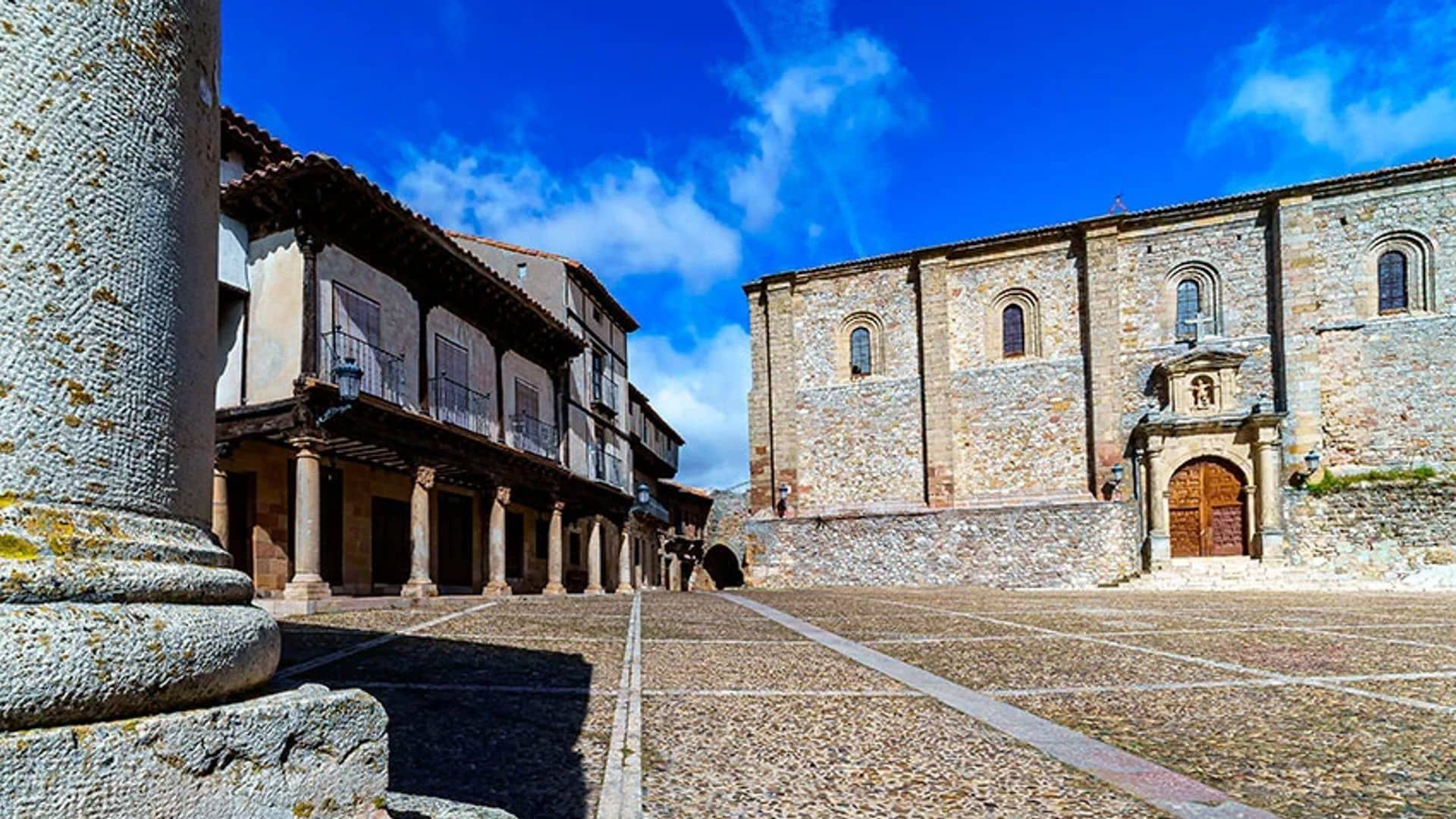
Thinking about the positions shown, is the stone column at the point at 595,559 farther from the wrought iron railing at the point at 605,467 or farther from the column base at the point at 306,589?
the column base at the point at 306,589

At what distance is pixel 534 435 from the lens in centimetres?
1862

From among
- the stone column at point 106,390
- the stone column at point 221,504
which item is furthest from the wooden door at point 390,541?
the stone column at point 106,390

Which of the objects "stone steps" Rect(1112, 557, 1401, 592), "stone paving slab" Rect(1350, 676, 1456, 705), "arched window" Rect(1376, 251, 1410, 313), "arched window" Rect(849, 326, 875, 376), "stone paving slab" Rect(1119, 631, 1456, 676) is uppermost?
"arched window" Rect(1376, 251, 1410, 313)

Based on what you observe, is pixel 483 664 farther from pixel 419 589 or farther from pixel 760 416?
pixel 760 416

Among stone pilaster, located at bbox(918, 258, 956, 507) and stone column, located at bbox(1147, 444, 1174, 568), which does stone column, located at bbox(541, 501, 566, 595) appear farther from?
stone column, located at bbox(1147, 444, 1174, 568)

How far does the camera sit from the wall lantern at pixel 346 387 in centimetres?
1054

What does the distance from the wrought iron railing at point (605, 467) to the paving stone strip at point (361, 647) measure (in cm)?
1273

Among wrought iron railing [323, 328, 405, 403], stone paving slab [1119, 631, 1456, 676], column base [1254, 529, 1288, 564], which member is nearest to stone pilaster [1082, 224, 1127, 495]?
column base [1254, 529, 1288, 564]

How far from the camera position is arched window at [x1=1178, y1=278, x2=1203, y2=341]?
76.9ft

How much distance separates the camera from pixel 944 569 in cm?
2402

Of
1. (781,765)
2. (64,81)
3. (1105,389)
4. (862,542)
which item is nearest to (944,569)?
(862,542)

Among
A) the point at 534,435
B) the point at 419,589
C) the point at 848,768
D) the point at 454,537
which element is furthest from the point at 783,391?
the point at 848,768

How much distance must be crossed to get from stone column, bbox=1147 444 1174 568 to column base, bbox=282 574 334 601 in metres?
19.7

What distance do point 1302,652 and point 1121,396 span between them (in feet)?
63.1
